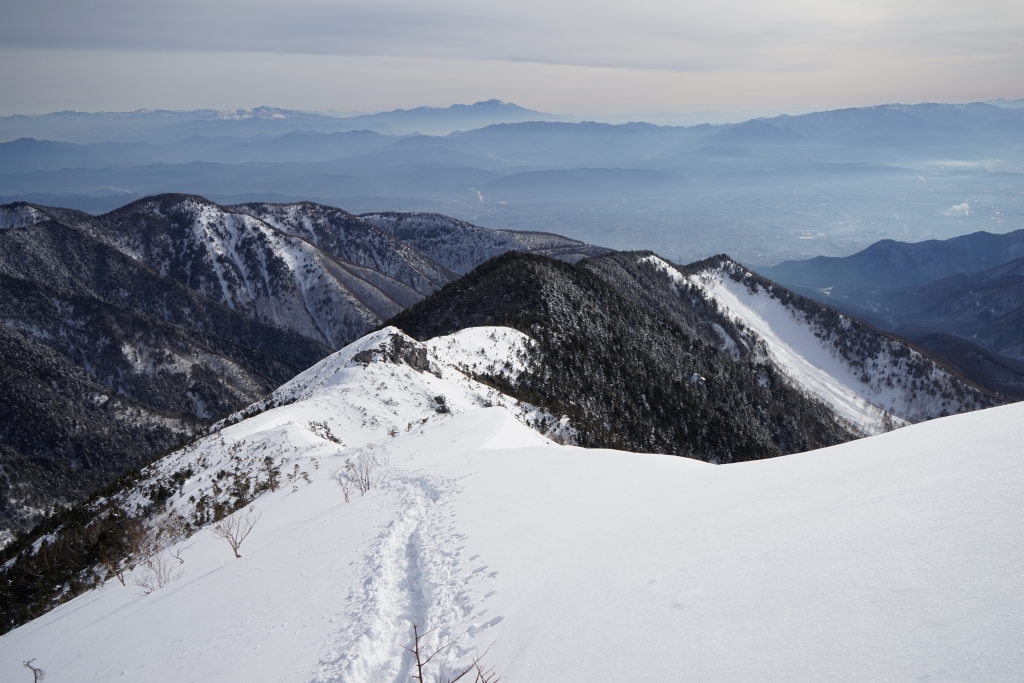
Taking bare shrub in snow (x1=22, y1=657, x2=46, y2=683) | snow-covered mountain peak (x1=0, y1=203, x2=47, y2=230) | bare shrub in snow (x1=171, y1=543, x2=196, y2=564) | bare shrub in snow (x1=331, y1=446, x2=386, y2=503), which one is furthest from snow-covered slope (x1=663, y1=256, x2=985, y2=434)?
snow-covered mountain peak (x1=0, y1=203, x2=47, y2=230)

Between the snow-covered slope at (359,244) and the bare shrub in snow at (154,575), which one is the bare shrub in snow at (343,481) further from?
the snow-covered slope at (359,244)

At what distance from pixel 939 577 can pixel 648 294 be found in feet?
274

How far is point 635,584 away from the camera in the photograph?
357 inches

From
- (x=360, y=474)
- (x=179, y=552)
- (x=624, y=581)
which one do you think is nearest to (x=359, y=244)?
(x=360, y=474)

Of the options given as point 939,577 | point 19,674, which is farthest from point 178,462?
point 939,577

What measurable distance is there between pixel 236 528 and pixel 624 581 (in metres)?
15.2

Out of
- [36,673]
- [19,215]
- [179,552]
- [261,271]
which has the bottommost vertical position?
[179,552]

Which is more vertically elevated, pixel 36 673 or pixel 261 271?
pixel 261 271

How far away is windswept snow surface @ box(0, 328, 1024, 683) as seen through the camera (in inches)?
262

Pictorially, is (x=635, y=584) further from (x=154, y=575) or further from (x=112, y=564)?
(x=112, y=564)

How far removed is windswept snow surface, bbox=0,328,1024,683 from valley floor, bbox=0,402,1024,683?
42 mm

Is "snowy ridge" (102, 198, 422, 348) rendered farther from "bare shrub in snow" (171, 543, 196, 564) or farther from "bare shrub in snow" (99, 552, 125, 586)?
"bare shrub in snow" (171, 543, 196, 564)

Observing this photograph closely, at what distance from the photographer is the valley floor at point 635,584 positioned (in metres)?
6.62

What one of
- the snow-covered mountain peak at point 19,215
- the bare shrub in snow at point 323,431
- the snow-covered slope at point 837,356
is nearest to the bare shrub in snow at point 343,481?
the bare shrub in snow at point 323,431
